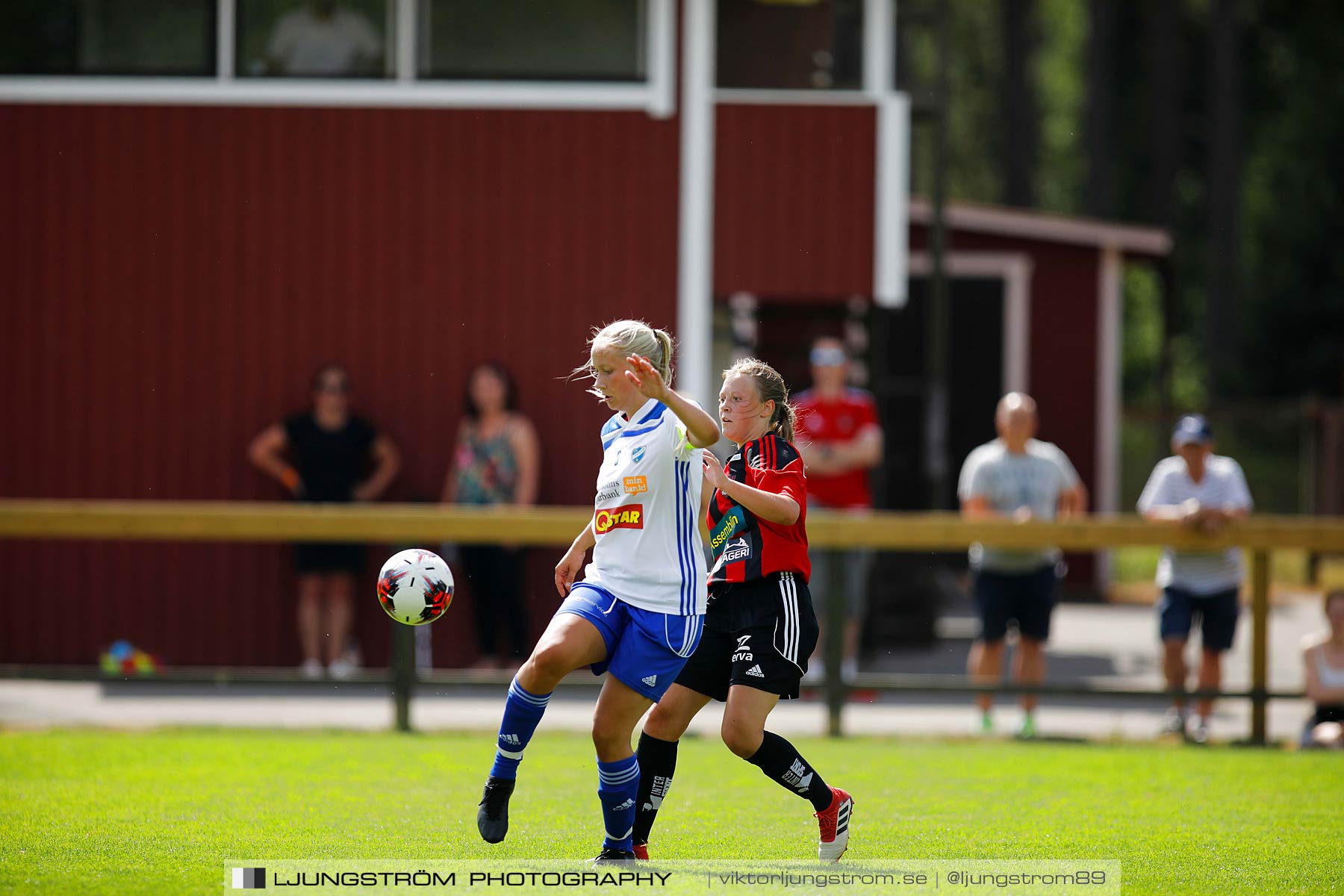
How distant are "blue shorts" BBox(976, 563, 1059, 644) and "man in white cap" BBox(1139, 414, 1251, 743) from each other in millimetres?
683

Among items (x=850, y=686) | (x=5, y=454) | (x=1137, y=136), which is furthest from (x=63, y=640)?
(x=1137, y=136)

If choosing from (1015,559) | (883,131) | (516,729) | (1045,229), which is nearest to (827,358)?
(1015,559)

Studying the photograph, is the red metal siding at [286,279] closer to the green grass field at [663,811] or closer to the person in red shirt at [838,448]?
the person in red shirt at [838,448]

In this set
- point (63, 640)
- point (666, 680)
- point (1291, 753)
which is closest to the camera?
point (666, 680)

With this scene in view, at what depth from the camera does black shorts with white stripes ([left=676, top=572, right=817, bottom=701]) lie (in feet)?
18.4

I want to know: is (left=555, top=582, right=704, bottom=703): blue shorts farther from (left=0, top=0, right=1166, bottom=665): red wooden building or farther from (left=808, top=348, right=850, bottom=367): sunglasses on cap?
(left=0, top=0, right=1166, bottom=665): red wooden building

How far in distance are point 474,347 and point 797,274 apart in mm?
2418

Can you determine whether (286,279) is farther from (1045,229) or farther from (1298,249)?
(1298,249)

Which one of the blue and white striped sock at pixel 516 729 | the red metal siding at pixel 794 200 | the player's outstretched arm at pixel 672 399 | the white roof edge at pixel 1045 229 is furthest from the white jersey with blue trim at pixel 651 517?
the white roof edge at pixel 1045 229

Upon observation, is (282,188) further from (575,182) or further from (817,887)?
(817,887)

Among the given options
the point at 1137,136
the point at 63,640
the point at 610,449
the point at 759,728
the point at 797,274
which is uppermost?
the point at 1137,136

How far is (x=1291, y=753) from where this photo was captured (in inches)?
348

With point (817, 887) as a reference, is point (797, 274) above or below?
above

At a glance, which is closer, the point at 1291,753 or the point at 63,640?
the point at 1291,753
